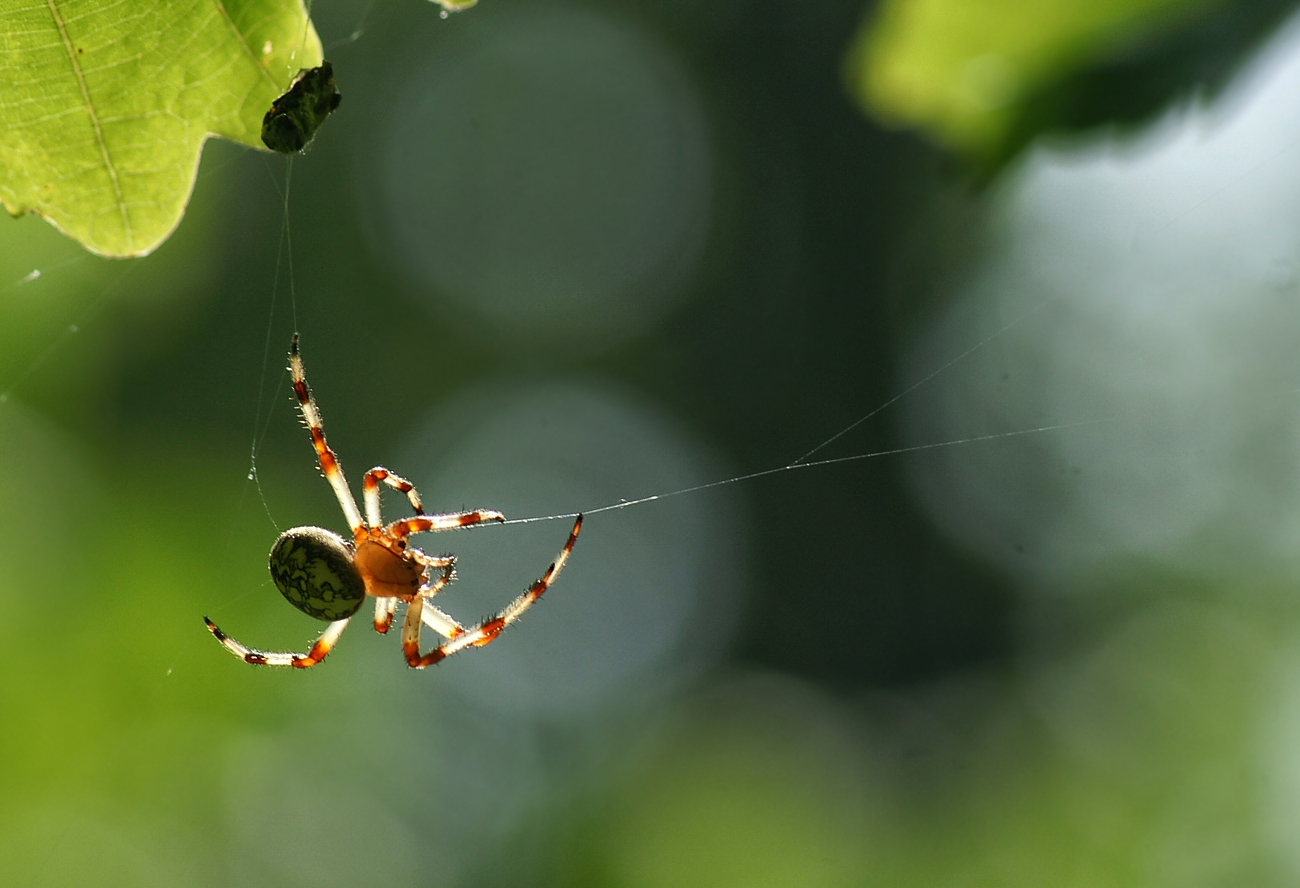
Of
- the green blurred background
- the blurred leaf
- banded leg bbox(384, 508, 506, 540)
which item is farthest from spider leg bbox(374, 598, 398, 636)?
the blurred leaf

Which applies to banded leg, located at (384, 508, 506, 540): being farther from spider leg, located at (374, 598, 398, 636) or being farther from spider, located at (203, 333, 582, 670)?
spider leg, located at (374, 598, 398, 636)

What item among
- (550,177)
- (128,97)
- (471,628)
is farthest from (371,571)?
(550,177)

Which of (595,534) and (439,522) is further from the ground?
(439,522)

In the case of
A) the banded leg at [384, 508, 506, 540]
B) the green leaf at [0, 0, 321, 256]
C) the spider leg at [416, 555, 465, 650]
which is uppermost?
the green leaf at [0, 0, 321, 256]

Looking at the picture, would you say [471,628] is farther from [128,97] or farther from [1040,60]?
[1040,60]

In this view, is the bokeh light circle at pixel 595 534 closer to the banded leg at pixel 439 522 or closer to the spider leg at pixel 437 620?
the spider leg at pixel 437 620
